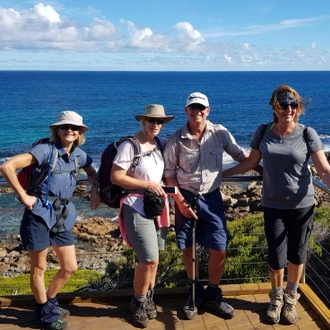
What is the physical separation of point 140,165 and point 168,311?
59.4 inches

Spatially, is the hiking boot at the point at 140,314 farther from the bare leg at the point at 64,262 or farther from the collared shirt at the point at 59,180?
the collared shirt at the point at 59,180

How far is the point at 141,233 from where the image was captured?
3.70 metres

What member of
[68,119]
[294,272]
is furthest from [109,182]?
[294,272]

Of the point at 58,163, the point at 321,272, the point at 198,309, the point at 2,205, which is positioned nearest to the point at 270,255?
the point at 198,309

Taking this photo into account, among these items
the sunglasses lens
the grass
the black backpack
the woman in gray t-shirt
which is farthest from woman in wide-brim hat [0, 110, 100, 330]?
the grass

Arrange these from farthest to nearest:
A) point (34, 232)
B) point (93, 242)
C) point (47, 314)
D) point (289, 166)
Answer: point (93, 242)
point (47, 314)
point (289, 166)
point (34, 232)

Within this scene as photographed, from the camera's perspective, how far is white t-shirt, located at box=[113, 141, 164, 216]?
365 centimetres

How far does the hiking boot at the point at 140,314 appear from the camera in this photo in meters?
3.90

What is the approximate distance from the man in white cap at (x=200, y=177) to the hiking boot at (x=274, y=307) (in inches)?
13.5

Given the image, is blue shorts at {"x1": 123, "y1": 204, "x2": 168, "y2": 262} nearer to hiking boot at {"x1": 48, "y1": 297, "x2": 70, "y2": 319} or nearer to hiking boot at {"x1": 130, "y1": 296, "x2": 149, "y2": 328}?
hiking boot at {"x1": 130, "y1": 296, "x2": 149, "y2": 328}

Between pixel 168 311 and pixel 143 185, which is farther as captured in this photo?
pixel 168 311

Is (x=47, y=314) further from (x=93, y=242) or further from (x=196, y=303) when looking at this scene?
(x=93, y=242)

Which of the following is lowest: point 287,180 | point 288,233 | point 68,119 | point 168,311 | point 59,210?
point 168,311

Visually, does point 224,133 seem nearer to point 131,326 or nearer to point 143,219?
point 143,219
